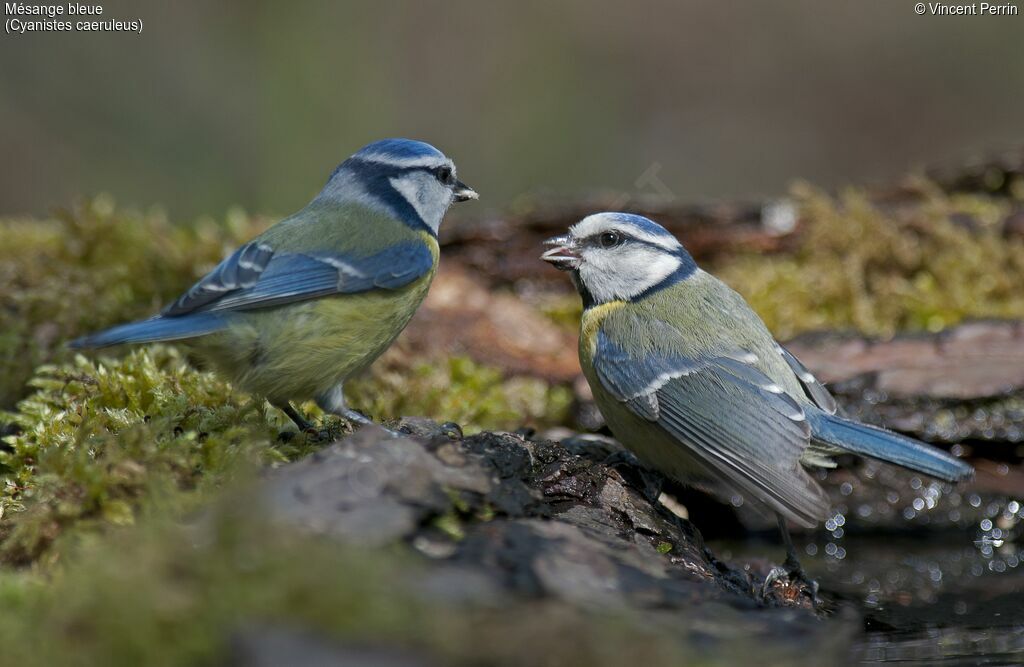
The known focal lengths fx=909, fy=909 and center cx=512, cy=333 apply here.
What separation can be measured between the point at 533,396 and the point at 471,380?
29cm

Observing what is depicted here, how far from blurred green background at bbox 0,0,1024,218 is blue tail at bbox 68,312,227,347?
4881 mm

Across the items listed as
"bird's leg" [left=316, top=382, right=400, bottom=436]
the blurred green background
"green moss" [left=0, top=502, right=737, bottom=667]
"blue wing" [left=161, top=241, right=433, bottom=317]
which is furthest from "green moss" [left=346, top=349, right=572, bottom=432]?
the blurred green background

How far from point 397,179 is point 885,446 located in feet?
6.29

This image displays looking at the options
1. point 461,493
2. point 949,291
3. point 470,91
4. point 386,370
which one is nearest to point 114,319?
point 386,370

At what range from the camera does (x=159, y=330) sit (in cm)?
263

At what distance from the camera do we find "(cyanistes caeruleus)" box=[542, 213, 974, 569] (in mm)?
2629

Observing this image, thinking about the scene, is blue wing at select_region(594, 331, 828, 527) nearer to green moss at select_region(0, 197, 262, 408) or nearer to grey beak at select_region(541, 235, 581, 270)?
grey beak at select_region(541, 235, 581, 270)

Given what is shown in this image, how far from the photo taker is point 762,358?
295 cm

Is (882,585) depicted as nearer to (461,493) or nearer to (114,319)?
(461,493)

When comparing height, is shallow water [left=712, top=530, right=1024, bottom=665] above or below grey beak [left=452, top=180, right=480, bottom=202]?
below

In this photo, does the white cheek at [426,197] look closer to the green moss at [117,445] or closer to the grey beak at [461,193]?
the grey beak at [461,193]

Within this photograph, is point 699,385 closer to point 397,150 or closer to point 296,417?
point 296,417

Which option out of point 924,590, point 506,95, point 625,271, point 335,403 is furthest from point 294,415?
point 506,95

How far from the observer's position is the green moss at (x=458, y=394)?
145 inches
